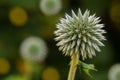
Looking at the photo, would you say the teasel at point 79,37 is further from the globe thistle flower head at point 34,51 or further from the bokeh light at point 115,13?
the bokeh light at point 115,13

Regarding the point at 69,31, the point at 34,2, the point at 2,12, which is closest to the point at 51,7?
the point at 34,2

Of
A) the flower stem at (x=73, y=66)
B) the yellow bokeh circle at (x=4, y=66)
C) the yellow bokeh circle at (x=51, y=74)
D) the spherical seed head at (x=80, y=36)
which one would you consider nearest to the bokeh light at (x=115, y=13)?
the yellow bokeh circle at (x=51, y=74)

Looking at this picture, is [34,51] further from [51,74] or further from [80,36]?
[80,36]

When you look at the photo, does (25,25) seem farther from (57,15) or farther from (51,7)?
(51,7)

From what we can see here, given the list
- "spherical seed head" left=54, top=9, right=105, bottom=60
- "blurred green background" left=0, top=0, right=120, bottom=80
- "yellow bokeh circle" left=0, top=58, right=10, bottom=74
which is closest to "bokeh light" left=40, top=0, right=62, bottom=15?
"blurred green background" left=0, top=0, right=120, bottom=80

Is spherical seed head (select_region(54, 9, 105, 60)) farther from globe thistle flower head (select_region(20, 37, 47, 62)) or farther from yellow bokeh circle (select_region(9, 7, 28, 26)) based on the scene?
yellow bokeh circle (select_region(9, 7, 28, 26))

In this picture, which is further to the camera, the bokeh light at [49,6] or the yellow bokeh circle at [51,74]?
the yellow bokeh circle at [51,74]

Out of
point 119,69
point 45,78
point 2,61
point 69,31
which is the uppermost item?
point 2,61
